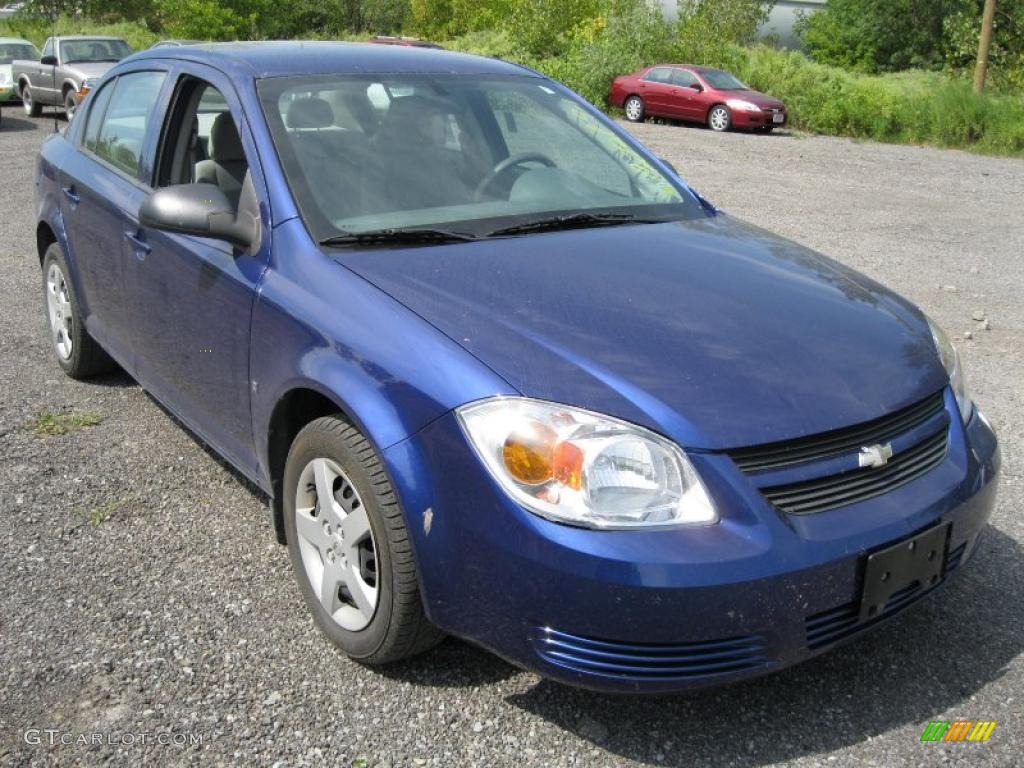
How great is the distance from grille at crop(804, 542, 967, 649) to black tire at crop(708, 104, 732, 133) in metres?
21.4

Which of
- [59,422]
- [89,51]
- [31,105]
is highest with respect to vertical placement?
[89,51]

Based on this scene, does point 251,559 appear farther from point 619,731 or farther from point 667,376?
point 667,376

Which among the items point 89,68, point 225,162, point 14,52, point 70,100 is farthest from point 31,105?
point 225,162

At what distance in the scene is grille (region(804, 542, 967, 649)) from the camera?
247 centimetres

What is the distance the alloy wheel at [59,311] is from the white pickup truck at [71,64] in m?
13.8

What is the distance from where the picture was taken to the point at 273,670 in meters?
2.94

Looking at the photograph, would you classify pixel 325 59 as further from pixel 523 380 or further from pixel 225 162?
pixel 523 380

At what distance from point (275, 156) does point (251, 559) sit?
1379mm

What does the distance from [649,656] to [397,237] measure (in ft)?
4.89

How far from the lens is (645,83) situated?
2450cm

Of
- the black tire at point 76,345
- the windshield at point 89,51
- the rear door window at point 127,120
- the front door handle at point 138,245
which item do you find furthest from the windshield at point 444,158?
the windshield at point 89,51

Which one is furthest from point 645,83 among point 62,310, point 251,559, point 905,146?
point 251,559

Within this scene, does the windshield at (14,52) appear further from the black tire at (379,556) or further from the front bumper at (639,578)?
the front bumper at (639,578)

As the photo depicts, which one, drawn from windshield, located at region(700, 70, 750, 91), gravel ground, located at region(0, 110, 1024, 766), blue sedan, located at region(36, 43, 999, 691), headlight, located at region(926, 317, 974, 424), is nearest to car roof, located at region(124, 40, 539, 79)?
blue sedan, located at region(36, 43, 999, 691)
